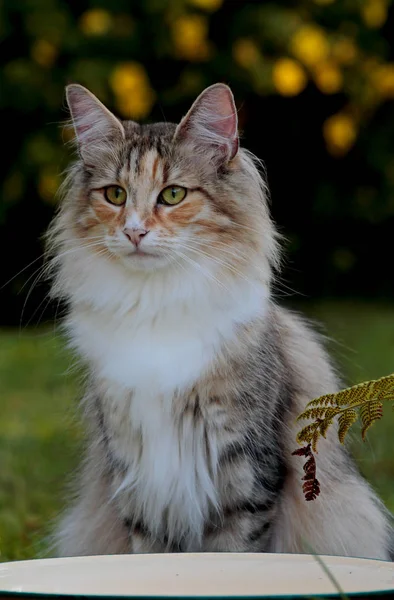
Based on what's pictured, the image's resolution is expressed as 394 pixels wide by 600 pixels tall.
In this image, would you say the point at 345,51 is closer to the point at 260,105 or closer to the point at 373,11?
the point at 373,11

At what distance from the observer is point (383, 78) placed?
845cm

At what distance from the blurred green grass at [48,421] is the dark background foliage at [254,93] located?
29.2 inches

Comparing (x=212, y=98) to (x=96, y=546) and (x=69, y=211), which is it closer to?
(x=69, y=211)

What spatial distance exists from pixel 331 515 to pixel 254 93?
599cm

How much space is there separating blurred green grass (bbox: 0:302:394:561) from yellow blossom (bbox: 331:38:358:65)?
2.01 meters

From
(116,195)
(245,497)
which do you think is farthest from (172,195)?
(245,497)

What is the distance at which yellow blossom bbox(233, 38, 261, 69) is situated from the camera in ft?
26.2

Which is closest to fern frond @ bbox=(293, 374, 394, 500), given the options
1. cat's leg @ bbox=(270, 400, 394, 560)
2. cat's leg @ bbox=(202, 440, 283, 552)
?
cat's leg @ bbox=(202, 440, 283, 552)

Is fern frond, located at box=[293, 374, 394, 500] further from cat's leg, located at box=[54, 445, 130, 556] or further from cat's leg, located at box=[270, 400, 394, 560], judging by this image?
cat's leg, located at box=[54, 445, 130, 556]

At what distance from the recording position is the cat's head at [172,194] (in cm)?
274

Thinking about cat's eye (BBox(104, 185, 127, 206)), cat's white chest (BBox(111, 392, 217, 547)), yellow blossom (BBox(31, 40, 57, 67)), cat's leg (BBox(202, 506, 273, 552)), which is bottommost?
cat's leg (BBox(202, 506, 273, 552))

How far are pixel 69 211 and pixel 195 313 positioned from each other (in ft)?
1.70

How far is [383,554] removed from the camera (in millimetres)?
2975

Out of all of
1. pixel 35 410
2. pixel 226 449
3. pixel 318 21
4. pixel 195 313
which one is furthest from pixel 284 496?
pixel 318 21
